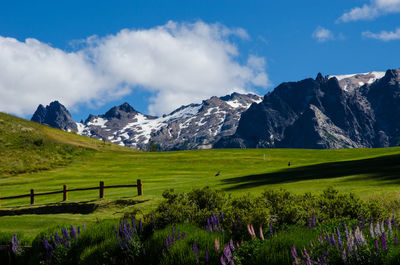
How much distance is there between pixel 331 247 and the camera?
7.39m

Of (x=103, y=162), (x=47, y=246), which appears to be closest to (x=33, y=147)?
(x=103, y=162)

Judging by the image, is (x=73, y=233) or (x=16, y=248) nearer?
(x=73, y=233)

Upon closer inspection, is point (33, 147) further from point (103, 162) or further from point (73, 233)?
point (73, 233)

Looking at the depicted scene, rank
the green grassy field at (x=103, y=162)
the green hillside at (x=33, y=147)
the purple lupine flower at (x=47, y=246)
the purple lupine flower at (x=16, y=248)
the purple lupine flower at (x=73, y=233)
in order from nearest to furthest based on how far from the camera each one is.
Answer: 1. the purple lupine flower at (x=47, y=246)
2. the purple lupine flower at (x=73, y=233)
3. the purple lupine flower at (x=16, y=248)
4. the green grassy field at (x=103, y=162)
5. the green hillside at (x=33, y=147)

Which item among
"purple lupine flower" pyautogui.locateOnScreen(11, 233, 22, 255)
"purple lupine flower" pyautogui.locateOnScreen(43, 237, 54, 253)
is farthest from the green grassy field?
"purple lupine flower" pyautogui.locateOnScreen(43, 237, 54, 253)

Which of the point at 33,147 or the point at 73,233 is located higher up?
the point at 33,147

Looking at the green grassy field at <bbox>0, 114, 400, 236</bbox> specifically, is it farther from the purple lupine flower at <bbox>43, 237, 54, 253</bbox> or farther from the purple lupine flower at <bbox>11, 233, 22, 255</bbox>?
the purple lupine flower at <bbox>43, 237, 54, 253</bbox>

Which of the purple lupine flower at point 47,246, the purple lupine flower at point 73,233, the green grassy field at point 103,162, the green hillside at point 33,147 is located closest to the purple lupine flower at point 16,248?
the purple lupine flower at point 47,246

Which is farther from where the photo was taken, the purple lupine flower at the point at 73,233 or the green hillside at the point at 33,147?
the green hillside at the point at 33,147

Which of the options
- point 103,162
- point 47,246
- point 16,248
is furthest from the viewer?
point 103,162

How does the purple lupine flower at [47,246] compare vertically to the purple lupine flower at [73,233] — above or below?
below

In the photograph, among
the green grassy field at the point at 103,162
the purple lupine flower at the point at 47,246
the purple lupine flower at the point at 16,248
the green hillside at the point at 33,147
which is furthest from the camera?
the green hillside at the point at 33,147

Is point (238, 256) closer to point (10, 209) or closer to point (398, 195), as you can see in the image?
point (398, 195)

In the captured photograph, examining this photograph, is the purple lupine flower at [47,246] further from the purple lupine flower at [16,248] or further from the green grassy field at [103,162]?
the green grassy field at [103,162]
